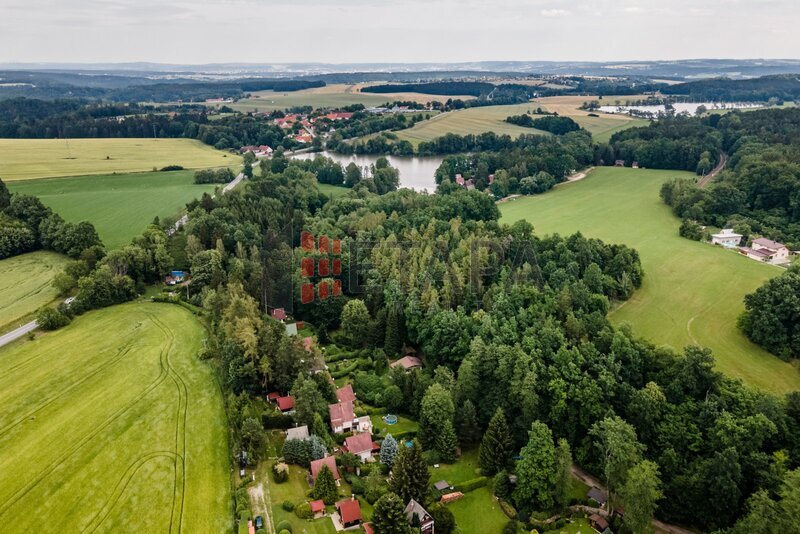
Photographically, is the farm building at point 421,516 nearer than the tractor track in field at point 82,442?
Yes

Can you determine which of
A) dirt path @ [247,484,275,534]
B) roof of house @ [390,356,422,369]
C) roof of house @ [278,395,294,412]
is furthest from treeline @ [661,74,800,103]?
dirt path @ [247,484,275,534]

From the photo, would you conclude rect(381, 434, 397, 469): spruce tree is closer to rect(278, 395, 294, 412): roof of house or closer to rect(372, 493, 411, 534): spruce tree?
rect(372, 493, 411, 534): spruce tree

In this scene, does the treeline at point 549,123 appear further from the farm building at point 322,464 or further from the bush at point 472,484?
the farm building at point 322,464

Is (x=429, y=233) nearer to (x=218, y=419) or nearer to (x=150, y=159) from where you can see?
(x=218, y=419)

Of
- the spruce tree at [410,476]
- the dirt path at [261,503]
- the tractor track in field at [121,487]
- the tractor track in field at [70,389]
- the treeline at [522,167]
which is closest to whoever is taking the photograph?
the tractor track in field at [121,487]

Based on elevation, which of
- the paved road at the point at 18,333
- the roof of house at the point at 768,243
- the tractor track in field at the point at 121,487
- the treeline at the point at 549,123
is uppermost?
the treeline at the point at 549,123

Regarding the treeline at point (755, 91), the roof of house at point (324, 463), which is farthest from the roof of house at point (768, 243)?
the treeline at point (755, 91)
